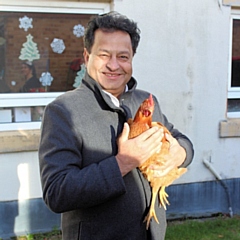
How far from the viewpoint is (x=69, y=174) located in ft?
5.99

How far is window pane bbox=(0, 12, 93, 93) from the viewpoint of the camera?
4.82 meters

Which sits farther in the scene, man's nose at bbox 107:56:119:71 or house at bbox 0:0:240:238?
house at bbox 0:0:240:238

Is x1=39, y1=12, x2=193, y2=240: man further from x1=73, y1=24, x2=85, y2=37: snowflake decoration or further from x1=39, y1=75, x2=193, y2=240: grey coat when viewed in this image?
x1=73, y1=24, x2=85, y2=37: snowflake decoration

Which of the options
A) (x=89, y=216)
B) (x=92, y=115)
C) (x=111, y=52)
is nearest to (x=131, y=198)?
(x=89, y=216)

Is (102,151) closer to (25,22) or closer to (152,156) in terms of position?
(152,156)

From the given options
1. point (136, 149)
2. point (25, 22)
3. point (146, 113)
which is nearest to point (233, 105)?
point (25, 22)

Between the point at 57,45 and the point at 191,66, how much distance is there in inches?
67.8

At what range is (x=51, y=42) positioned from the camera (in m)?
5.02

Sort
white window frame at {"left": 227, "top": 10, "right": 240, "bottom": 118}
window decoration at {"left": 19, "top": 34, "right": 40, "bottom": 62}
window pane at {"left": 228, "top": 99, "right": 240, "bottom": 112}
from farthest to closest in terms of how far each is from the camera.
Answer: window pane at {"left": 228, "top": 99, "right": 240, "bottom": 112}, white window frame at {"left": 227, "top": 10, "right": 240, "bottom": 118}, window decoration at {"left": 19, "top": 34, "right": 40, "bottom": 62}

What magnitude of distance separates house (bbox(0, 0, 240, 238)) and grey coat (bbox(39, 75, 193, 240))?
9.20ft

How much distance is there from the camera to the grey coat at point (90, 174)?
5.99 ft

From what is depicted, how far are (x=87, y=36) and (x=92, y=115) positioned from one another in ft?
1.49

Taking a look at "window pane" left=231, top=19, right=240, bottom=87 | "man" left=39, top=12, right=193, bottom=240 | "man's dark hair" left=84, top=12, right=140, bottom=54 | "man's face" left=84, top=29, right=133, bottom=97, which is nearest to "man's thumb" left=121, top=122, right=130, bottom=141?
"man" left=39, top=12, right=193, bottom=240

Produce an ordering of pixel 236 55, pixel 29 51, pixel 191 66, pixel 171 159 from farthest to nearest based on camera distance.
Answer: pixel 236 55 < pixel 191 66 < pixel 29 51 < pixel 171 159
